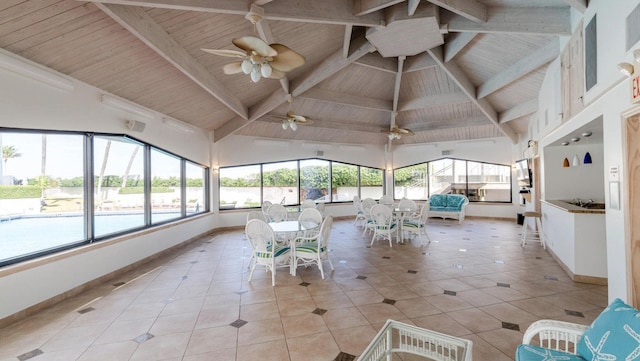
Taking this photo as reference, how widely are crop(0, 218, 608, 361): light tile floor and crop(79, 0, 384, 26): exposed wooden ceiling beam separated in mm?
3198

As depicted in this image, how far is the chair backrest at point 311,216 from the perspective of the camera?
5.09m

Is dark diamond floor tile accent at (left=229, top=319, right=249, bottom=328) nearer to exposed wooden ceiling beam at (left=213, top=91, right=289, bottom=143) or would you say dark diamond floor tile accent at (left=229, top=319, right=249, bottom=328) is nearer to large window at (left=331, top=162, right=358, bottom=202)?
exposed wooden ceiling beam at (left=213, top=91, right=289, bottom=143)

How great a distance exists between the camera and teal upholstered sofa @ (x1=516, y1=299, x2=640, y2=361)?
1.44 metres

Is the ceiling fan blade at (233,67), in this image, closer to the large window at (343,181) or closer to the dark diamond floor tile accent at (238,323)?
the dark diamond floor tile accent at (238,323)

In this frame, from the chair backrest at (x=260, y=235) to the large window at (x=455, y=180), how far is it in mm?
8715

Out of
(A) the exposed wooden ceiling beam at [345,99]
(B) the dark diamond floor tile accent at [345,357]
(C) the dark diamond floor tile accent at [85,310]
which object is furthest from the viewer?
(A) the exposed wooden ceiling beam at [345,99]

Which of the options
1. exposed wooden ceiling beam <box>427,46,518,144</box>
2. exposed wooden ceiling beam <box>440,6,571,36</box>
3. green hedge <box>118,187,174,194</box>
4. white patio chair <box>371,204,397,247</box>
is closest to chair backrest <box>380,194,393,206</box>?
white patio chair <box>371,204,397,247</box>

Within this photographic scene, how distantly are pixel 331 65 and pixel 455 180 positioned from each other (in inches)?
307

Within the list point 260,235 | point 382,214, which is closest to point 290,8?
point 260,235

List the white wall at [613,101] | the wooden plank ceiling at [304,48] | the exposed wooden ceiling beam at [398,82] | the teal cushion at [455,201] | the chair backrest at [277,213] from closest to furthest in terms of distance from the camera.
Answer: the white wall at [613,101], the wooden plank ceiling at [304,48], the exposed wooden ceiling beam at [398,82], the chair backrest at [277,213], the teal cushion at [455,201]

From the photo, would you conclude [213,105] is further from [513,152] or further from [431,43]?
[513,152]

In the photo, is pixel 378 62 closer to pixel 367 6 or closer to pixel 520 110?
pixel 367 6

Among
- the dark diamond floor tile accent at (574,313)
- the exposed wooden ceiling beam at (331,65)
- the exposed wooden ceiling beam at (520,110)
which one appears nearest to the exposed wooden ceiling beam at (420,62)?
the exposed wooden ceiling beam at (331,65)

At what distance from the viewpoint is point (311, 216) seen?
17.3ft
